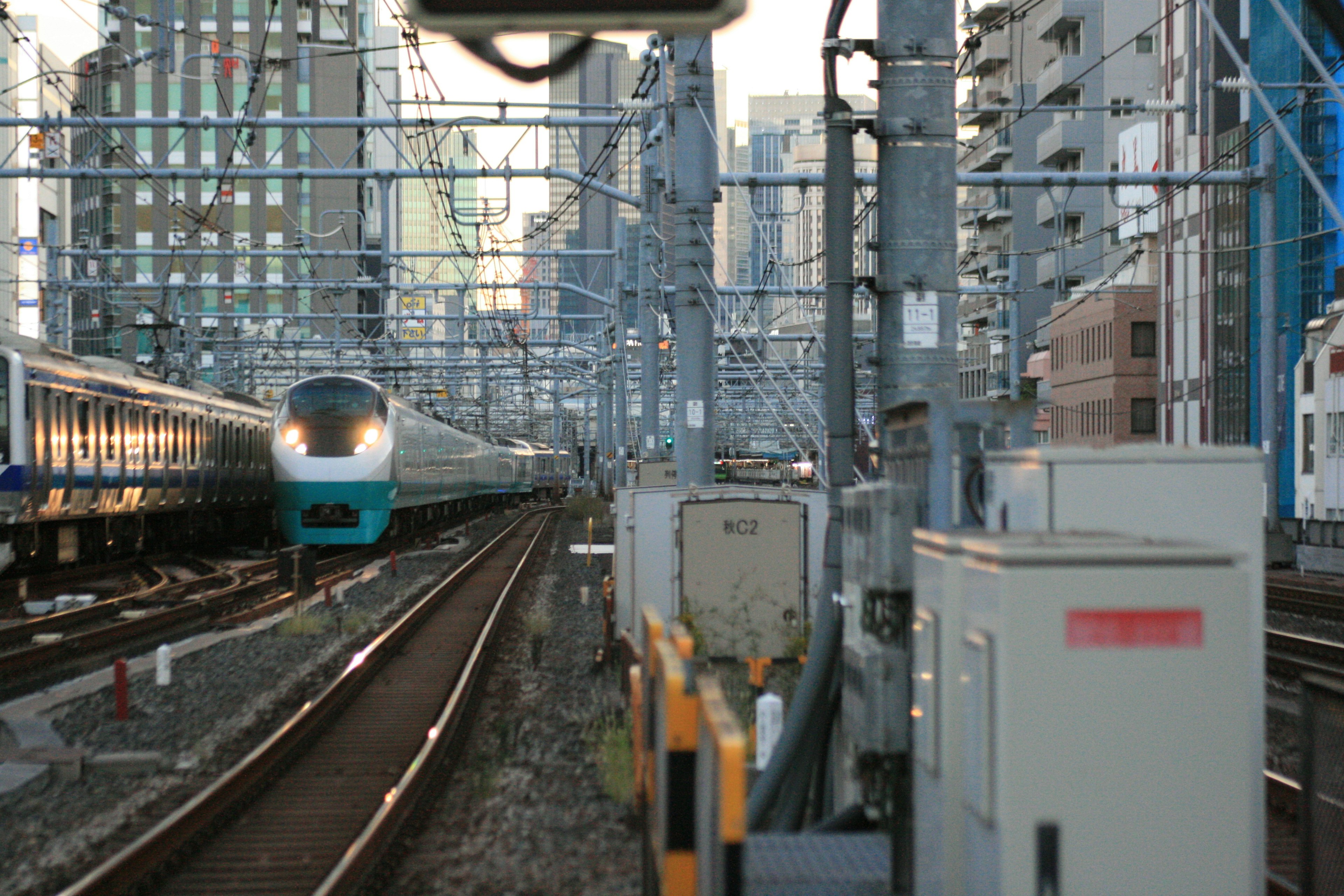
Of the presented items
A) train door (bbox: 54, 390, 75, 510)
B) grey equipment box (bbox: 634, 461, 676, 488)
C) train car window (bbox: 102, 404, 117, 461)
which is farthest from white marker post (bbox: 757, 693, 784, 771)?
train car window (bbox: 102, 404, 117, 461)

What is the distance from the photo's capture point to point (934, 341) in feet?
25.2

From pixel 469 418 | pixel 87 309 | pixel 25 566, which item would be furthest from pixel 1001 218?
pixel 25 566

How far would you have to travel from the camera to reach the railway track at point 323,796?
23.1 ft

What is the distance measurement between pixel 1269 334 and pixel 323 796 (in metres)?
17.8

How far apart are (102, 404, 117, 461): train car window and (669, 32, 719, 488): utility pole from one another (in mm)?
10558

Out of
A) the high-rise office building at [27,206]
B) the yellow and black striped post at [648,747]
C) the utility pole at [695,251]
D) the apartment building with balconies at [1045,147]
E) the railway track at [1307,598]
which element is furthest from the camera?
the high-rise office building at [27,206]

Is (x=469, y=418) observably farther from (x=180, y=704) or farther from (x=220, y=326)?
(x=180, y=704)

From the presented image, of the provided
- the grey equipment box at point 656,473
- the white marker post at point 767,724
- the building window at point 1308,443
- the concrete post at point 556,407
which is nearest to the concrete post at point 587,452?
the concrete post at point 556,407

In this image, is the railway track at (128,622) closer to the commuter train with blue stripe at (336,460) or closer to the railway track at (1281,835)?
the commuter train with blue stripe at (336,460)

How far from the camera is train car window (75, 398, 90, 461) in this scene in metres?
21.4

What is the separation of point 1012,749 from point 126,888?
457 centimetres

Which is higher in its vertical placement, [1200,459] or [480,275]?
[480,275]

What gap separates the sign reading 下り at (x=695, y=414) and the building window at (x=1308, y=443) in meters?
27.8

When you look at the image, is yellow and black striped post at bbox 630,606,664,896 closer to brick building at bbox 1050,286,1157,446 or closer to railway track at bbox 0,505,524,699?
railway track at bbox 0,505,524,699
